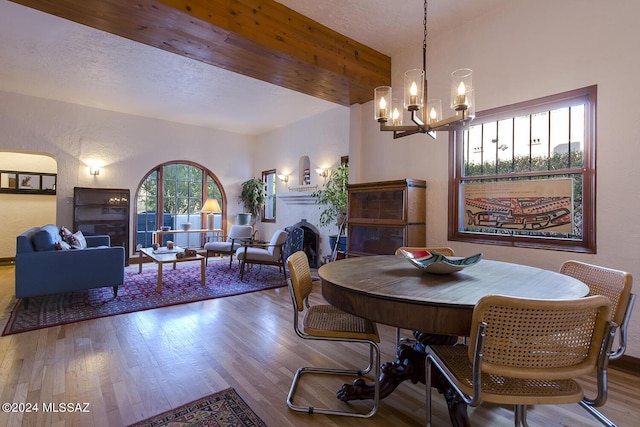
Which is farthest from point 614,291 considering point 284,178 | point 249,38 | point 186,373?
point 284,178

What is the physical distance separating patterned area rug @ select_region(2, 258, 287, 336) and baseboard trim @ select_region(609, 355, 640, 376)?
3.68m

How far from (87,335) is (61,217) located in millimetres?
4185

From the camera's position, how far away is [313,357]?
2.41 meters

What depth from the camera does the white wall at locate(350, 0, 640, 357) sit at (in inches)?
88.3

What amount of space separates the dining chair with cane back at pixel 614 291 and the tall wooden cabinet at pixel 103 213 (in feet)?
22.6

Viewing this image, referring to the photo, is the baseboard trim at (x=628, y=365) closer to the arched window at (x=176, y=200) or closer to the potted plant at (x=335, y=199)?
the potted plant at (x=335, y=199)

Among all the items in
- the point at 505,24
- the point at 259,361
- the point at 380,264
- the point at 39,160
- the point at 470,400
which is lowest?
the point at 259,361

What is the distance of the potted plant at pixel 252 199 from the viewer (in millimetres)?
7688

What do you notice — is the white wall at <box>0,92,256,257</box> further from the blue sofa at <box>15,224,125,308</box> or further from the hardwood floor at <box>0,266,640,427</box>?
the hardwood floor at <box>0,266,640,427</box>

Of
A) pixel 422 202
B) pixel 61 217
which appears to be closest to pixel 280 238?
pixel 422 202

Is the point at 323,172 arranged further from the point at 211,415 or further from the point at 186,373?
the point at 211,415

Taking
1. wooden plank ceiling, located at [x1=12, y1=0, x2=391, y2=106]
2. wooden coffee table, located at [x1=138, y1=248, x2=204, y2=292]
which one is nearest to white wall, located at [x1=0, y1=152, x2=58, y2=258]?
wooden coffee table, located at [x1=138, y1=248, x2=204, y2=292]

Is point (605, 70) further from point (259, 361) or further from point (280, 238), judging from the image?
point (280, 238)

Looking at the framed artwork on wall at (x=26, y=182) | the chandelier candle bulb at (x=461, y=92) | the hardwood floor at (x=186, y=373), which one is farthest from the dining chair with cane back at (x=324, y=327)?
the framed artwork on wall at (x=26, y=182)
